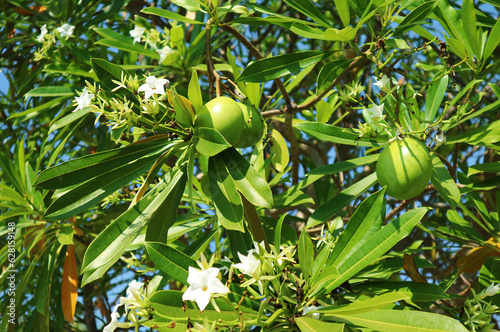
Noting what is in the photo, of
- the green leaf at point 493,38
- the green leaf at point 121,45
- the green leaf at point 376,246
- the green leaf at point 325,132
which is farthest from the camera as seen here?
the green leaf at point 121,45

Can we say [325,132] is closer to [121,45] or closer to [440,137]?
[440,137]

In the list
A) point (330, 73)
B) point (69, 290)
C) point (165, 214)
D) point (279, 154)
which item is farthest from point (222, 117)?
point (69, 290)

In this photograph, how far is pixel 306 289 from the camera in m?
1.17

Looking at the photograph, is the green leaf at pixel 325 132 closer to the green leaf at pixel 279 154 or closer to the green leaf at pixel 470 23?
the green leaf at pixel 279 154

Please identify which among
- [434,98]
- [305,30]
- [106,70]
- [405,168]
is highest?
[106,70]

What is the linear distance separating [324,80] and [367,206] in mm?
443

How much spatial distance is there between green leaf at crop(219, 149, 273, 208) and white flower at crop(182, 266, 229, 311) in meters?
0.25

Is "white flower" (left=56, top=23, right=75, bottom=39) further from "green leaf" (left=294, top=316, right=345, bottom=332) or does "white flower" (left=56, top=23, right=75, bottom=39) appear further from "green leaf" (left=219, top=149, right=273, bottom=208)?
"green leaf" (left=294, top=316, right=345, bottom=332)

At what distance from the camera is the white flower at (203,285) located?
931 mm

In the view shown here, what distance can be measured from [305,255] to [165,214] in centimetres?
40

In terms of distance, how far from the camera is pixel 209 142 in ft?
3.81

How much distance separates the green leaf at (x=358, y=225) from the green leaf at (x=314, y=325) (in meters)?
0.23

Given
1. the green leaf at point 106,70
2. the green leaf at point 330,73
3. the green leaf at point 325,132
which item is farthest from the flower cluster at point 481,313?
the green leaf at point 106,70

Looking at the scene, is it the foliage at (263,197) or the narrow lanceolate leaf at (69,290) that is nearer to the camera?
the foliage at (263,197)
